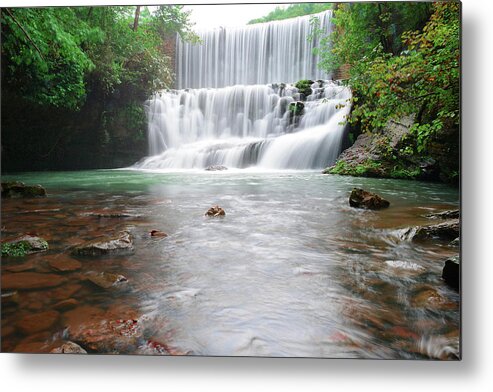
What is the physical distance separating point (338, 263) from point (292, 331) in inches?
15.3


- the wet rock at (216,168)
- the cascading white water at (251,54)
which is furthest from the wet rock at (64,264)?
the cascading white water at (251,54)

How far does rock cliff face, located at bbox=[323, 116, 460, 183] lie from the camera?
76.3 inches

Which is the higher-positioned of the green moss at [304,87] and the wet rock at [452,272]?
the green moss at [304,87]

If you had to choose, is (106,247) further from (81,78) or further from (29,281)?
(81,78)

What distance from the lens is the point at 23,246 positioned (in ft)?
5.81

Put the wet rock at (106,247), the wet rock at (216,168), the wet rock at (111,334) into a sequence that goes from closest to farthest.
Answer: the wet rock at (111,334), the wet rock at (106,247), the wet rock at (216,168)

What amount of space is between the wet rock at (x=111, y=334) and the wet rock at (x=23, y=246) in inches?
20.6

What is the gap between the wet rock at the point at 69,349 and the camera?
1452 millimetres

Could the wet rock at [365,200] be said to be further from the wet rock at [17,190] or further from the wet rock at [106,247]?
the wet rock at [17,190]

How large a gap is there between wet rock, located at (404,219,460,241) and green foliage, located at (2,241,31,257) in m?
1.84

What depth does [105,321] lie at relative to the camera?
1.42 metres

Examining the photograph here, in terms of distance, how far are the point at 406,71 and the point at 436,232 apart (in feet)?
2.73

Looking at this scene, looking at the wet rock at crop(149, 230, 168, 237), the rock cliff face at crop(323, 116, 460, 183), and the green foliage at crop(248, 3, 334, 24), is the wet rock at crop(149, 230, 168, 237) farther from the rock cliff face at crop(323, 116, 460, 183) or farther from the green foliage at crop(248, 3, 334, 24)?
the green foliage at crop(248, 3, 334, 24)

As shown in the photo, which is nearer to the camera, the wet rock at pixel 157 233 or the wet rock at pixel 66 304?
the wet rock at pixel 66 304
